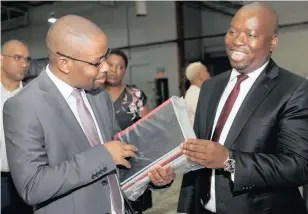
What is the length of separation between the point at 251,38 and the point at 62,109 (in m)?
0.80

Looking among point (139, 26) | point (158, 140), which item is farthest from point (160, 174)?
point (139, 26)

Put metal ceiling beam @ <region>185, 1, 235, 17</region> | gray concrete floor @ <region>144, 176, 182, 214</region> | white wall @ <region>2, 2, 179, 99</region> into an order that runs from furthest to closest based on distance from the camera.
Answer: white wall @ <region>2, 2, 179, 99</region>, metal ceiling beam @ <region>185, 1, 235, 17</region>, gray concrete floor @ <region>144, 176, 182, 214</region>

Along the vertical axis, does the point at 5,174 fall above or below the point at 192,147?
below

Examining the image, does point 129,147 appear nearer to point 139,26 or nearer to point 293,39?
point 293,39

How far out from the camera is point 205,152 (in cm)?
120

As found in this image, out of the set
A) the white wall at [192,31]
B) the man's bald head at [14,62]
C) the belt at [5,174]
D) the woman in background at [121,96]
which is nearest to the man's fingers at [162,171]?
the woman in background at [121,96]

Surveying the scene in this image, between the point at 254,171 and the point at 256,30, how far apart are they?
566 millimetres

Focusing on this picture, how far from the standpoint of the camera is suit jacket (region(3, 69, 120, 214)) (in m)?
1.09

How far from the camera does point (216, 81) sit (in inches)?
66.0

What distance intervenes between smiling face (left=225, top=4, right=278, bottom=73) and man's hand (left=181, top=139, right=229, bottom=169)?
0.40 m

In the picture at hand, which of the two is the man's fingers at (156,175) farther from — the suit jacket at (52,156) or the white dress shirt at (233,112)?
the white dress shirt at (233,112)

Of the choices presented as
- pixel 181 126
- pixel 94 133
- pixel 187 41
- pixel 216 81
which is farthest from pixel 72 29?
pixel 187 41

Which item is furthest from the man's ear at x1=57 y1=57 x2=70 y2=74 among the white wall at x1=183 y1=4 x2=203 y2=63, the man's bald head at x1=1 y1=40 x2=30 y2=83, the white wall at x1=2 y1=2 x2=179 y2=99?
the white wall at x1=183 y1=4 x2=203 y2=63

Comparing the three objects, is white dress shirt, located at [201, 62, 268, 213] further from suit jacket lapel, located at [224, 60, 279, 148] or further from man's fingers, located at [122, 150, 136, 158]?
man's fingers, located at [122, 150, 136, 158]
